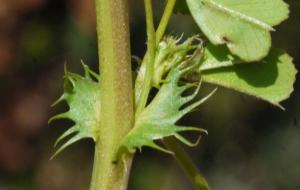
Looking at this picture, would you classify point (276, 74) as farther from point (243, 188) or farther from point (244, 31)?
point (243, 188)

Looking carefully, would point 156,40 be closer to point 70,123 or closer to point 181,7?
point 181,7

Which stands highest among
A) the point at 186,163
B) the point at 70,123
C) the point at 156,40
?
the point at 156,40

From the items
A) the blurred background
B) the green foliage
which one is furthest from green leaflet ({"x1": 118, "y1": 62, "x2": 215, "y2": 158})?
the blurred background

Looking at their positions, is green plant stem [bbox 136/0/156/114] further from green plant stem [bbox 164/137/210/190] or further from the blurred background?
the blurred background

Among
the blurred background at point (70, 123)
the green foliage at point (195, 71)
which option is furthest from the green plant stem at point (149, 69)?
the blurred background at point (70, 123)

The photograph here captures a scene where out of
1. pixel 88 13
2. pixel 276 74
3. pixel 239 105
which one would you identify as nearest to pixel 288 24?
pixel 239 105

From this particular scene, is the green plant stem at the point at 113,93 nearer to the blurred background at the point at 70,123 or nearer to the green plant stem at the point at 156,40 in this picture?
the green plant stem at the point at 156,40

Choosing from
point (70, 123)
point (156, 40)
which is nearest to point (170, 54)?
point (156, 40)
